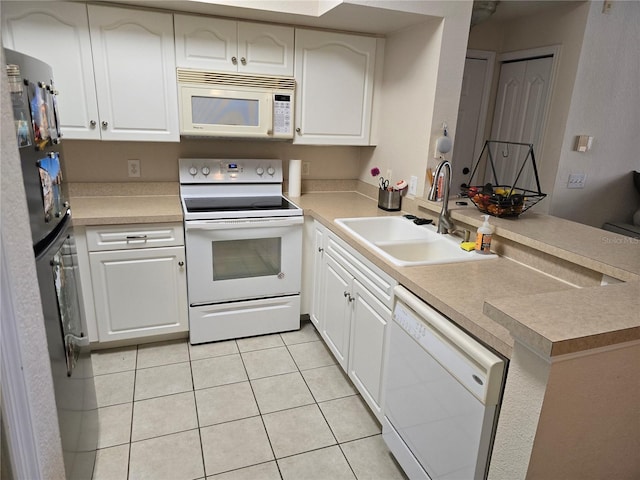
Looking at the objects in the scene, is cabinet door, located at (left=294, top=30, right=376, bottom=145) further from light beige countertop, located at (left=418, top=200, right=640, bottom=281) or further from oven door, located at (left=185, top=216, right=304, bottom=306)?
light beige countertop, located at (left=418, top=200, right=640, bottom=281)

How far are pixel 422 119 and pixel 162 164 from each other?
1775 millimetres

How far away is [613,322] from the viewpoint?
37.0 inches

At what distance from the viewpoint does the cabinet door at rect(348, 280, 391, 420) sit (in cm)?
187

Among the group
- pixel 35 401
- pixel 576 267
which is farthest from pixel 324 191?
pixel 35 401

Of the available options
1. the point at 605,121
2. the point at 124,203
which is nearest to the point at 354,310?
the point at 124,203

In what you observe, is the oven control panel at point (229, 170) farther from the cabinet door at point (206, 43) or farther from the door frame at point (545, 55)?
the door frame at point (545, 55)

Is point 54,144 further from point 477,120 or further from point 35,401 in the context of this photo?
point 477,120

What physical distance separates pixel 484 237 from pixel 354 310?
28.8 inches

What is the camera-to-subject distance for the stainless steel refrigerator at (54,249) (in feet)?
3.63

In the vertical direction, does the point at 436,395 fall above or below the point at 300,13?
below

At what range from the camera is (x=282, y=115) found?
272 centimetres

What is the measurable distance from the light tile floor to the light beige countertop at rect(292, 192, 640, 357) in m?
0.86

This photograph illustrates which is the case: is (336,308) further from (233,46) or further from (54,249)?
(233,46)

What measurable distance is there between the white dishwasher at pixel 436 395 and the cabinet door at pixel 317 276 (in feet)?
3.08
